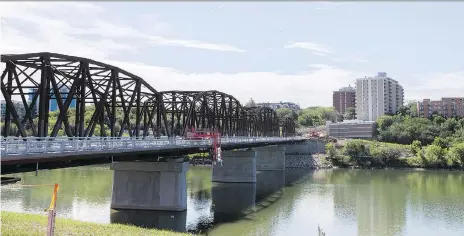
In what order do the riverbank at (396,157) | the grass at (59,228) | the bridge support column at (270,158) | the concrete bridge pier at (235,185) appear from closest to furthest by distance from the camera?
the grass at (59,228), the concrete bridge pier at (235,185), the bridge support column at (270,158), the riverbank at (396,157)

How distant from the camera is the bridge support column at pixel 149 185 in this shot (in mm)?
45062

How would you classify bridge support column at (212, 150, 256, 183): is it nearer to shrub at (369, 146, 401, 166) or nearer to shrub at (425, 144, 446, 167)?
shrub at (369, 146, 401, 166)

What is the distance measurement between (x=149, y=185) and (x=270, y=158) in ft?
228

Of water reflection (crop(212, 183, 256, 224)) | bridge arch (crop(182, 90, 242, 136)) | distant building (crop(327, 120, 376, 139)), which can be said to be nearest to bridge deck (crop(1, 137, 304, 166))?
water reflection (crop(212, 183, 256, 224))

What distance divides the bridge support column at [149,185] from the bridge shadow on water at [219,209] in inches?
33.3

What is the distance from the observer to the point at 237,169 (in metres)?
78.7

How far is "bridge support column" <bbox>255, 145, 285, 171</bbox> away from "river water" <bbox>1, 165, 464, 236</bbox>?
33.6 m

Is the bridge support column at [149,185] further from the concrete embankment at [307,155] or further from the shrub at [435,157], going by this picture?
the shrub at [435,157]

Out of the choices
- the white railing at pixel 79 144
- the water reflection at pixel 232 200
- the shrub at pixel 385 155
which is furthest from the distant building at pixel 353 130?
the white railing at pixel 79 144

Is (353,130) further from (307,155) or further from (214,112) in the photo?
(214,112)

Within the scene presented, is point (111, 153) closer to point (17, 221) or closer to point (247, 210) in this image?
point (17, 221)

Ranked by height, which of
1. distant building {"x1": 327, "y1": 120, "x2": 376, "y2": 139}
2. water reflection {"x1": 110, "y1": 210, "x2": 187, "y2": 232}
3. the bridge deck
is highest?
distant building {"x1": 327, "y1": 120, "x2": 376, "y2": 139}

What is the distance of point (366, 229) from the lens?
136 feet

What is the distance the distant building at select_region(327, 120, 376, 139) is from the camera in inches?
6880
